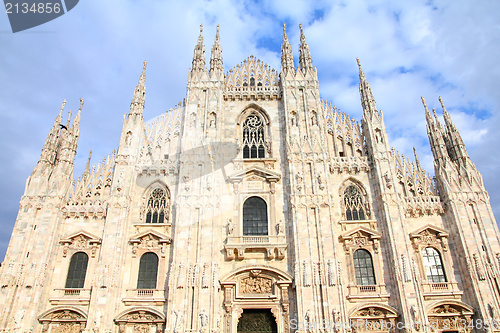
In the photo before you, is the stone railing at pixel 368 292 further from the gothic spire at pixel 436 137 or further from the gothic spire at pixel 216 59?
the gothic spire at pixel 216 59

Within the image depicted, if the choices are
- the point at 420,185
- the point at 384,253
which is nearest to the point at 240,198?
the point at 384,253

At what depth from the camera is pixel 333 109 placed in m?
23.9

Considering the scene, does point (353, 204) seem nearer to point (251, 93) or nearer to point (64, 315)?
point (251, 93)

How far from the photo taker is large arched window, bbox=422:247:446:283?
62.7 ft

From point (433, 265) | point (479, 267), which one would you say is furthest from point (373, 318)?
point (479, 267)

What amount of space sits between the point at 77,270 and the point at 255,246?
32.3 feet

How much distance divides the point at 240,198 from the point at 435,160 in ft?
40.2

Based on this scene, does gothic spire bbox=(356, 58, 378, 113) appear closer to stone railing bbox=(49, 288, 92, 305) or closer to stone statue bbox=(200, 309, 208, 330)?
stone statue bbox=(200, 309, 208, 330)

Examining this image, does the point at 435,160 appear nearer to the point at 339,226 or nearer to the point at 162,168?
the point at 339,226

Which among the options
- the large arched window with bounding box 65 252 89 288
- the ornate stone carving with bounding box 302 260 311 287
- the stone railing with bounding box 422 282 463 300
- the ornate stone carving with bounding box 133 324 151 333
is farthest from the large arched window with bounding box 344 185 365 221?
the large arched window with bounding box 65 252 89 288

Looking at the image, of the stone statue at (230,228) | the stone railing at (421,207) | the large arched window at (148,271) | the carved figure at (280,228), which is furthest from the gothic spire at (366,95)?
the large arched window at (148,271)

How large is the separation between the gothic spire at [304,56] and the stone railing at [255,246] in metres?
12.2

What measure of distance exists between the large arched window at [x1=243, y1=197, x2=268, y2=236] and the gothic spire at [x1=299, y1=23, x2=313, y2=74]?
1007 cm

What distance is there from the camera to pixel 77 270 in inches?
767
